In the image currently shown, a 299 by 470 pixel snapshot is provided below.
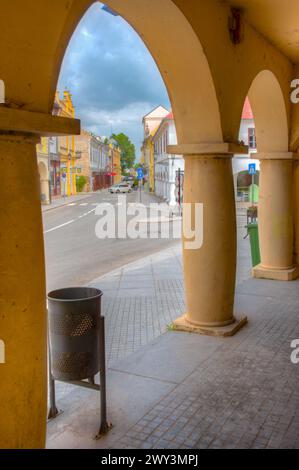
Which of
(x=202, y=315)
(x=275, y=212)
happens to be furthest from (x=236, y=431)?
(x=275, y=212)

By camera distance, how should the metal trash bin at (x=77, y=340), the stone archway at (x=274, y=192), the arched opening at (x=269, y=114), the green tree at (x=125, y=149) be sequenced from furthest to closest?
the green tree at (x=125, y=149)
the stone archway at (x=274, y=192)
the arched opening at (x=269, y=114)
the metal trash bin at (x=77, y=340)

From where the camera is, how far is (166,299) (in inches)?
308

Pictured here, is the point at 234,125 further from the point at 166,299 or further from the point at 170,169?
the point at 170,169

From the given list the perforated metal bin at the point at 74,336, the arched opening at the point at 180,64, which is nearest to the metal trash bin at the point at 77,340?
the perforated metal bin at the point at 74,336

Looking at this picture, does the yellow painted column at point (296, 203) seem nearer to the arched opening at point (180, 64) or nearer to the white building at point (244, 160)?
the arched opening at point (180, 64)

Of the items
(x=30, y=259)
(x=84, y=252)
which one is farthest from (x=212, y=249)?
(x=84, y=252)

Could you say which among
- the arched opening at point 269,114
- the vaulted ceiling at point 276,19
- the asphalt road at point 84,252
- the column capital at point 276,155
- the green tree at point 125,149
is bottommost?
the asphalt road at point 84,252

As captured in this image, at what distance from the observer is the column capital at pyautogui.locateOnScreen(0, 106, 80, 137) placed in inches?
96.1

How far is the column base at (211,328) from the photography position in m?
5.65

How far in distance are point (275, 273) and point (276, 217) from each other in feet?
3.45

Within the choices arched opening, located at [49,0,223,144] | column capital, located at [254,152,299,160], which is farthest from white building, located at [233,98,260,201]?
arched opening, located at [49,0,223,144]

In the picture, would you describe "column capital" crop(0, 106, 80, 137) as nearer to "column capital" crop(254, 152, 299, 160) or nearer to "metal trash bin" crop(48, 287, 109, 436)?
"metal trash bin" crop(48, 287, 109, 436)

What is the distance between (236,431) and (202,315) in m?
2.24

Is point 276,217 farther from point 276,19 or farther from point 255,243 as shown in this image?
point 276,19
